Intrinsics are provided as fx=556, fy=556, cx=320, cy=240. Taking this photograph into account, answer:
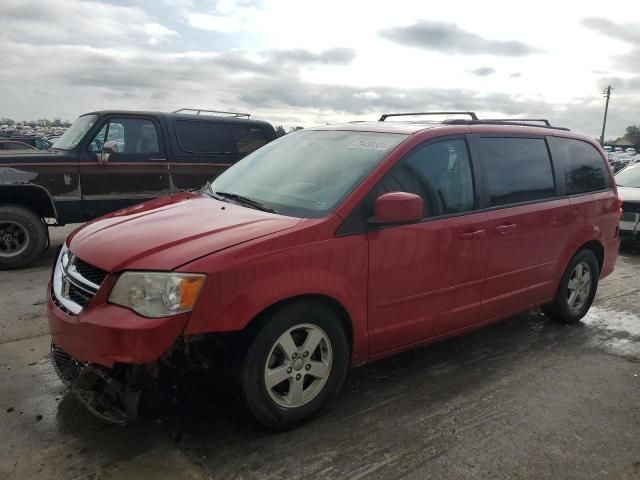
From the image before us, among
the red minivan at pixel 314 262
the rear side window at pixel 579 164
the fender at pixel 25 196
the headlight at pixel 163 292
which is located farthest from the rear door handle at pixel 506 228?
the fender at pixel 25 196

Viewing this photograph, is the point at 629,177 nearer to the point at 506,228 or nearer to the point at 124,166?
the point at 506,228

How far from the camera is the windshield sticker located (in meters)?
3.61

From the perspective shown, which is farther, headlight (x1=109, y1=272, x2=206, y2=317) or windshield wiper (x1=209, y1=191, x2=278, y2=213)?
windshield wiper (x1=209, y1=191, x2=278, y2=213)

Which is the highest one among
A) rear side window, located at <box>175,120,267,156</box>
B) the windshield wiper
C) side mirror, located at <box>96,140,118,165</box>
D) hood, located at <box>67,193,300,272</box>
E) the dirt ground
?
rear side window, located at <box>175,120,267,156</box>

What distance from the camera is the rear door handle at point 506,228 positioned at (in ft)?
13.1

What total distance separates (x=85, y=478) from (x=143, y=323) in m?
0.80

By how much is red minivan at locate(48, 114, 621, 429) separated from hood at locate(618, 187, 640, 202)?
5.04m

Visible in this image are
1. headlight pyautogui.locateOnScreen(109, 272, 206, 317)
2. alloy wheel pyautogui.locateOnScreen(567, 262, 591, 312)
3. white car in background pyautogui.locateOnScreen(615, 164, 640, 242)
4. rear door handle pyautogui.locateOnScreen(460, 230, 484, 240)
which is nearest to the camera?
headlight pyautogui.locateOnScreen(109, 272, 206, 317)

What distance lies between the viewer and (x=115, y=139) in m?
7.23

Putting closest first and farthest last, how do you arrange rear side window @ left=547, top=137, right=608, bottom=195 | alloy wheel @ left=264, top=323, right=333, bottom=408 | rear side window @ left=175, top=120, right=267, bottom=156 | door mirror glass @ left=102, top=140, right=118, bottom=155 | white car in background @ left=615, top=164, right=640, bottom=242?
1. alloy wheel @ left=264, top=323, right=333, bottom=408
2. rear side window @ left=547, top=137, right=608, bottom=195
3. door mirror glass @ left=102, top=140, right=118, bottom=155
4. rear side window @ left=175, top=120, right=267, bottom=156
5. white car in background @ left=615, top=164, right=640, bottom=242

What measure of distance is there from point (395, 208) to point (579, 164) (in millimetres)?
2653

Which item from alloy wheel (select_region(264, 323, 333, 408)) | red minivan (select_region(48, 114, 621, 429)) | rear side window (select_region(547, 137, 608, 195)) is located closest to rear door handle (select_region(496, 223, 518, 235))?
red minivan (select_region(48, 114, 621, 429))

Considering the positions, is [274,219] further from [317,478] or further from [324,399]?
[317,478]

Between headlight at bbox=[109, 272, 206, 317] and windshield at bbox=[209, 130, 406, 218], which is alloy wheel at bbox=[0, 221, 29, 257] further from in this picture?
headlight at bbox=[109, 272, 206, 317]
